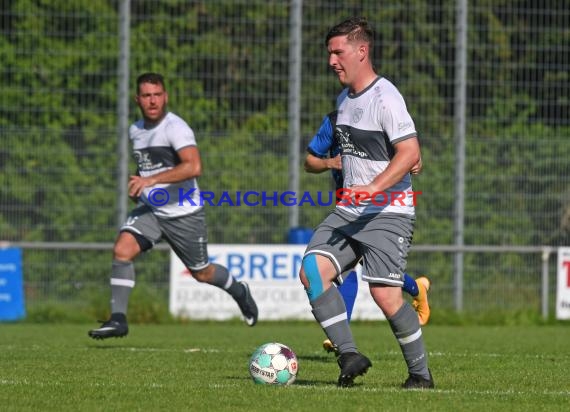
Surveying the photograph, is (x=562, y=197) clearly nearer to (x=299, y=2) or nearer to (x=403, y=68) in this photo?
(x=403, y=68)

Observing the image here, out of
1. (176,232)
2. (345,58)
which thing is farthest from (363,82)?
(176,232)

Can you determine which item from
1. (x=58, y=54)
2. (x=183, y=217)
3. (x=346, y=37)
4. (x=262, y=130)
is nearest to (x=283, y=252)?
(x=262, y=130)

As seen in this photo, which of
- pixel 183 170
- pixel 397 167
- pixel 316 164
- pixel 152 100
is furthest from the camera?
pixel 152 100

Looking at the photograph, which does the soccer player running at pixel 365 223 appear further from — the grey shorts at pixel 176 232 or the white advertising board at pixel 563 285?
the white advertising board at pixel 563 285

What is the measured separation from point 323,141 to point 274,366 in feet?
5.51

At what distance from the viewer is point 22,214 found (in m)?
17.4

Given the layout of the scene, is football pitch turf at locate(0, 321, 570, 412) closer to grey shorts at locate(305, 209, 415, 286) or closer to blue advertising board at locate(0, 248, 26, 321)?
grey shorts at locate(305, 209, 415, 286)

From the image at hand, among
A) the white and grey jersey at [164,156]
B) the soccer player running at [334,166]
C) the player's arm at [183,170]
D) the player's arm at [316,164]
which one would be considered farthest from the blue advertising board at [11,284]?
the player's arm at [316,164]

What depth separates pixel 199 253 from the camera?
11.8 metres

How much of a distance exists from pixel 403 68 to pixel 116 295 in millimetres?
7802

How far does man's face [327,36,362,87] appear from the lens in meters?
7.73

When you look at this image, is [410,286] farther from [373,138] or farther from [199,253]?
[199,253]

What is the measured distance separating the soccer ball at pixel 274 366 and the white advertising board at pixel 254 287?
30.2 feet

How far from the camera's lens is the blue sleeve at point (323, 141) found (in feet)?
28.1
